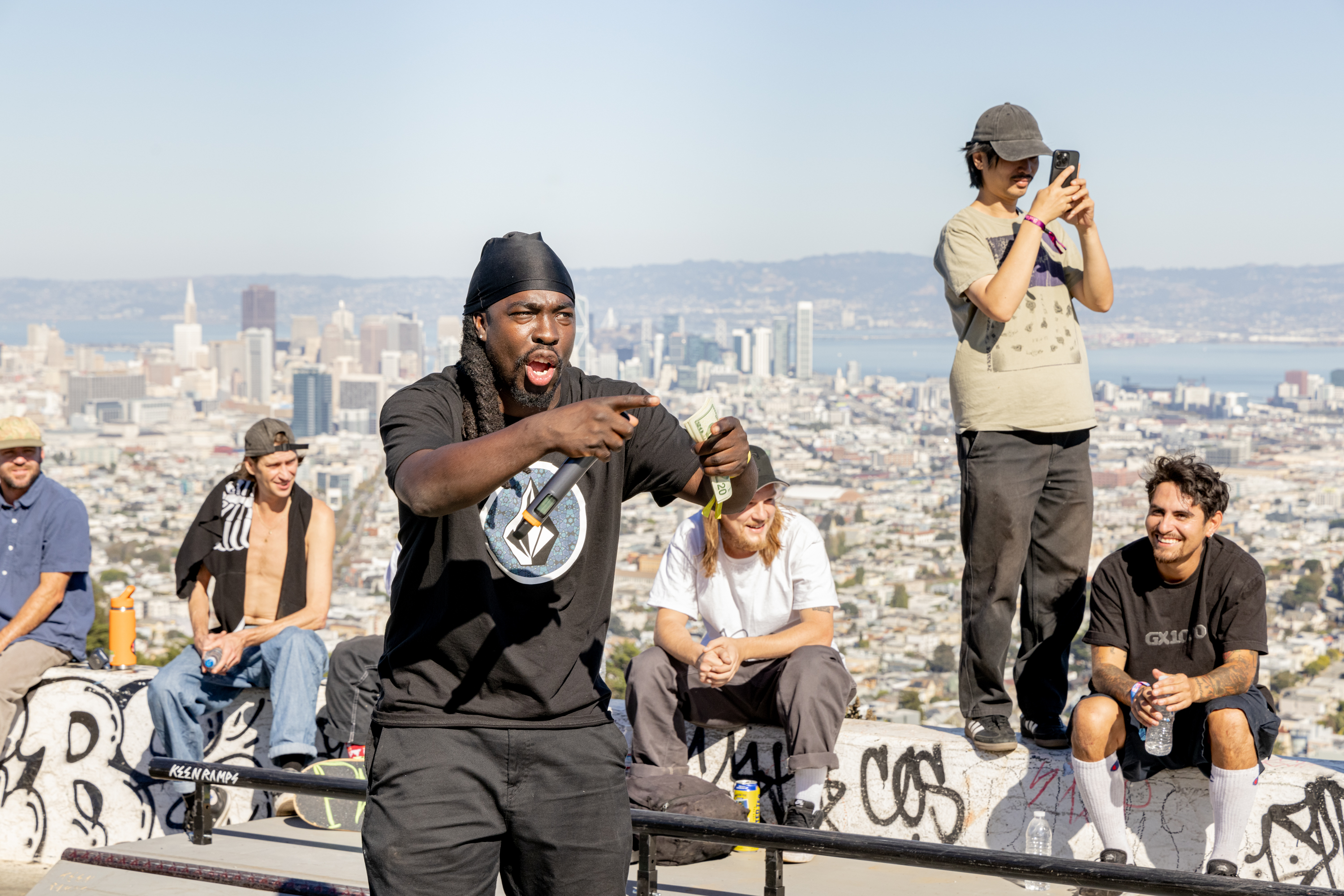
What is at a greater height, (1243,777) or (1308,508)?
(1243,777)

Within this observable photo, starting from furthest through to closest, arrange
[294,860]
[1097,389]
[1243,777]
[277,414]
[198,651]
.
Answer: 1. [277,414]
2. [1097,389]
3. [198,651]
4. [294,860]
5. [1243,777]

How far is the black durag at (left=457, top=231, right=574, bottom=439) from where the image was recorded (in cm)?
240

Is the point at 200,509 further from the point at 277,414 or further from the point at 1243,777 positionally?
the point at 277,414

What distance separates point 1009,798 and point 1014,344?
1761mm

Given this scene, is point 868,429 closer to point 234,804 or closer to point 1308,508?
point 1308,508

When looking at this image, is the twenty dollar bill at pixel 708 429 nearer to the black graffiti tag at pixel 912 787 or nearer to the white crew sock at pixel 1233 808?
the white crew sock at pixel 1233 808

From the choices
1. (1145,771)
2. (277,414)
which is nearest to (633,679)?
(1145,771)

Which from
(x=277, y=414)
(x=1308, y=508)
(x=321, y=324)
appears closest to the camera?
(x=1308, y=508)

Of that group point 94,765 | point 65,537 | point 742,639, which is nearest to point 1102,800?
point 742,639

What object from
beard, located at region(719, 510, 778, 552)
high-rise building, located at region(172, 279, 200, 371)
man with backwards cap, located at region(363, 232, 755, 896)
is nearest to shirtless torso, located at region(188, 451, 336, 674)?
beard, located at region(719, 510, 778, 552)

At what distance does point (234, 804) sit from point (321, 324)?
99.7 m

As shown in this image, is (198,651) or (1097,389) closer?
(198,651)

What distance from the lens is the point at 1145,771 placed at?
4.28 m

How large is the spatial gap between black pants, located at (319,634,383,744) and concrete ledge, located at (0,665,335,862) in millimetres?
336
